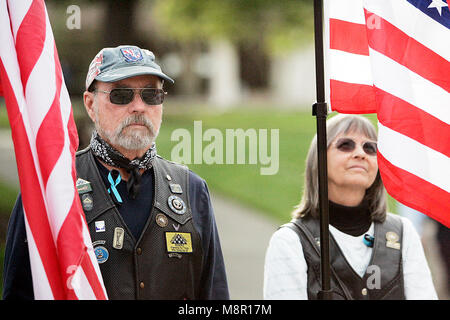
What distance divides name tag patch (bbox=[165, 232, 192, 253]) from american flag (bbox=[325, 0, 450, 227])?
2.80 feet

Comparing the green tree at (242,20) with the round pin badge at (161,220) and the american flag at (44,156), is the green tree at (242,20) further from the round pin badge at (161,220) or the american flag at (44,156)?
the american flag at (44,156)

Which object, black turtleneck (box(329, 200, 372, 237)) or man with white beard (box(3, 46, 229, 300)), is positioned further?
black turtleneck (box(329, 200, 372, 237))

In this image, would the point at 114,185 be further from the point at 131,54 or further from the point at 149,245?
the point at 131,54

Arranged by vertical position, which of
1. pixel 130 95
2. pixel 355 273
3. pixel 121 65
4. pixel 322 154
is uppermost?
pixel 121 65

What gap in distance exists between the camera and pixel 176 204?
10.3 ft

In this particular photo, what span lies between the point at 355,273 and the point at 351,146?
0.60 metres

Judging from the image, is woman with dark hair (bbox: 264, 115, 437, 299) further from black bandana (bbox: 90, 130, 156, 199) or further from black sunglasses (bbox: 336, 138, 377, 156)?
black bandana (bbox: 90, 130, 156, 199)

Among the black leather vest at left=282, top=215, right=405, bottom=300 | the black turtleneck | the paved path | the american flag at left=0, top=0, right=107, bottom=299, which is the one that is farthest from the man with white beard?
the paved path

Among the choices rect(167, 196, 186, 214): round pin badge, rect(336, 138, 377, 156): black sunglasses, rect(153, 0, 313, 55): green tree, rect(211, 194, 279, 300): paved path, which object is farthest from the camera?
rect(153, 0, 313, 55): green tree

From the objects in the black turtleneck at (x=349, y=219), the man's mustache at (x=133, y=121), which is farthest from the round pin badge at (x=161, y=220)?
the black turtleneck at (x=349, y=219)

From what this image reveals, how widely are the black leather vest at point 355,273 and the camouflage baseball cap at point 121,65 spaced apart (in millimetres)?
987

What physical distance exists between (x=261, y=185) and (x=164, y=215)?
24.3 feet

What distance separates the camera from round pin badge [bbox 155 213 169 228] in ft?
10.1

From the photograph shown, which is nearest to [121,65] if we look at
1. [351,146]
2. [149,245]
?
[149,245]
